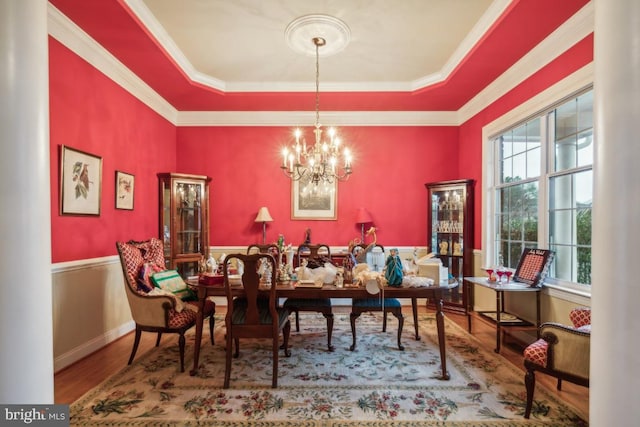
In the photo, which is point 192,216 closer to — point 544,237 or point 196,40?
point 196,40

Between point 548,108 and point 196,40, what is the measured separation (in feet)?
12.6

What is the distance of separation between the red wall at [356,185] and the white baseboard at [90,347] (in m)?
1.96

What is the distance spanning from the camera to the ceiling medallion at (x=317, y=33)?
333cm

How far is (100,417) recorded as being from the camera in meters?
2.24

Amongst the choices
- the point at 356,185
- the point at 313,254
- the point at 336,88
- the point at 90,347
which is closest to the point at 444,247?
the point at 356,185

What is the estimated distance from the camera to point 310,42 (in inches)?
145

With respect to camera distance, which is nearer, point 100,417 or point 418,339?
point 100,417

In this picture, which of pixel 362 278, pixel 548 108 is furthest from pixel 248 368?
pixel 548 108

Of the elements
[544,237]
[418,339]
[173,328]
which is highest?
[544,237]

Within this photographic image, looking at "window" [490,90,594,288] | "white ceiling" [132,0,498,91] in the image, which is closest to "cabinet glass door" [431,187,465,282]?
"window" [490,90,594,288]

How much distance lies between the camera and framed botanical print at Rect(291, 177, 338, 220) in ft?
18.2

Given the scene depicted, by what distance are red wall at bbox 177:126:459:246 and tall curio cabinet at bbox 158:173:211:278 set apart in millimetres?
385

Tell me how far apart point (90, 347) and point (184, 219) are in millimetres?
2111

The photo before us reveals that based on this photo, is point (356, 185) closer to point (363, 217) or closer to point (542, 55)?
point (363, 217)
